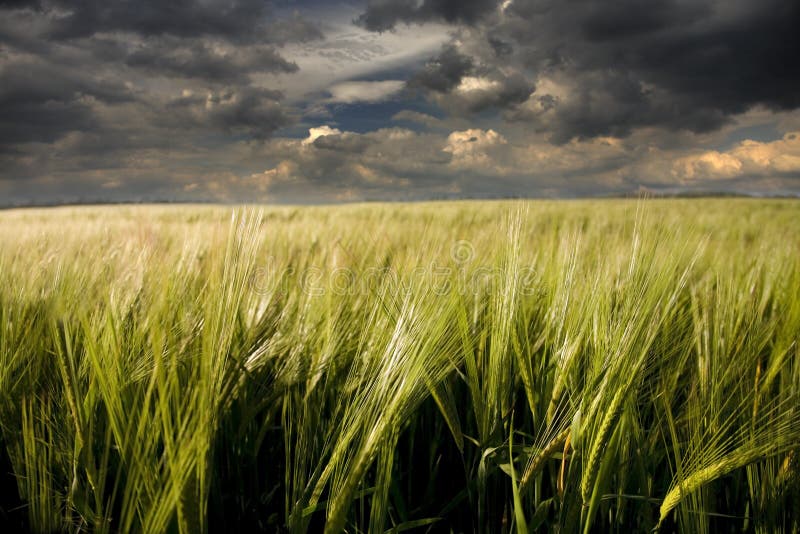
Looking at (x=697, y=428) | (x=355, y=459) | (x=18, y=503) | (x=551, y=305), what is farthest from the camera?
(x=551, y=305)

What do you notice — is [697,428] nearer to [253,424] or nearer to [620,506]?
[620,506]

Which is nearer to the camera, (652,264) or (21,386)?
(652,264)

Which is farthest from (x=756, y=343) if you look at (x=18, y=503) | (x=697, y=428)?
(x=18, y=503)

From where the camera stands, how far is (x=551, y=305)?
1155mm

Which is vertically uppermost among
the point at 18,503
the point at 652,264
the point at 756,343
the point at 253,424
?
the point at 652,264

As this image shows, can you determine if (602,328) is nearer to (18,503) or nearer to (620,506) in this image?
(620,506)

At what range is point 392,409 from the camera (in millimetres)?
696

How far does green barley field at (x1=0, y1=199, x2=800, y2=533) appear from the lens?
0.70 meters

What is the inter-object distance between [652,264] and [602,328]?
0.48ft

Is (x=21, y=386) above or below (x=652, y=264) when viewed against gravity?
below

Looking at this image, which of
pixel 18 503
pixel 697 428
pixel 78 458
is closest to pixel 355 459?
pixel 78 458

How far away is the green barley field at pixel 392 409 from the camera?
698 millimetres

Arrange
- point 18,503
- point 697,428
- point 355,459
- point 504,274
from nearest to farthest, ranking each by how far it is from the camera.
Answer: point 355,459 < point 697,428 < point 18,503 < point 504,274

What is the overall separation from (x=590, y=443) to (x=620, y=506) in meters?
0.19
